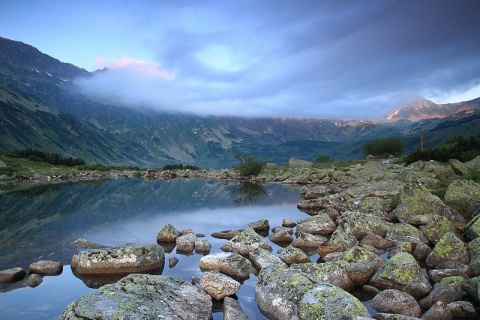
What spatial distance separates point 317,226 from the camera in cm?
2353

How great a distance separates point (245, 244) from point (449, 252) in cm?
989

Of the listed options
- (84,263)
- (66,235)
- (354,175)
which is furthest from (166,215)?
(354,175)

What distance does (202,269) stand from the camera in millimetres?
15844

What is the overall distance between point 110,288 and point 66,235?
1684 centimetres

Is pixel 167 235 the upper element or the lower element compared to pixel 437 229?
lower

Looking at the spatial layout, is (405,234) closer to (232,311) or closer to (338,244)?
(338,244)

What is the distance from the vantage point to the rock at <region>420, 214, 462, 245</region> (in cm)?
1805

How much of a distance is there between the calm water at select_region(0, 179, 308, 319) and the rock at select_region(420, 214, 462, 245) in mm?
8534

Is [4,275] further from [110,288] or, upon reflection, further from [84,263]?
[110,288]

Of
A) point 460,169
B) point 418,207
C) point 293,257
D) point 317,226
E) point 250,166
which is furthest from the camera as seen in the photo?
point 250,166

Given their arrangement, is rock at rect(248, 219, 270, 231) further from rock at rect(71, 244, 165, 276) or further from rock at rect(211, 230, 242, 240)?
rock at rect(71, 244, 165, 276)

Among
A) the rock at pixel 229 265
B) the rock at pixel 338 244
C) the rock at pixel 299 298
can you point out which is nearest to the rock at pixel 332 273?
the rock at pixel 299 298

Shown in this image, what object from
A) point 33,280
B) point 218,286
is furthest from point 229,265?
point 33,280

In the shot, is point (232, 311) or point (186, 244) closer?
point (232, 311)
